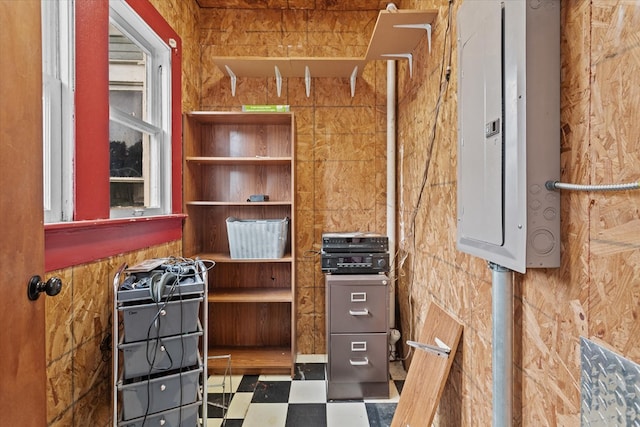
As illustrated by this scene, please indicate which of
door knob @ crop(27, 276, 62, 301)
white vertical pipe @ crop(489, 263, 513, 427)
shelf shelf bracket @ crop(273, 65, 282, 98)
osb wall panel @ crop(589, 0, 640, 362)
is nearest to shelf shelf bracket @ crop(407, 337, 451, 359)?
white vertical pipe @ crop(489, 263, 513, 427)

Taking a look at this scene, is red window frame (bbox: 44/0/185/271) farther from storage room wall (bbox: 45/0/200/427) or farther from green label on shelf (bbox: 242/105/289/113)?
green label on shelf (bbox: 242/105/289/113)

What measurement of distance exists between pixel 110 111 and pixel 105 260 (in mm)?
790

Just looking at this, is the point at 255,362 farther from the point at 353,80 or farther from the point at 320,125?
the point at 353,80

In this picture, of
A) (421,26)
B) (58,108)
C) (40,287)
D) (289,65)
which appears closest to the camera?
(40,287)

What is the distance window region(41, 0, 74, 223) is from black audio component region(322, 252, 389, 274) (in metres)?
1.54

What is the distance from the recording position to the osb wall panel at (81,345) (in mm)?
1338

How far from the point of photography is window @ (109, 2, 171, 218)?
1.91m

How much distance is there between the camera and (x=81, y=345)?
1502mm

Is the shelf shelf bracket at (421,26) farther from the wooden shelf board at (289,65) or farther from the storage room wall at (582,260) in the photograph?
the storage room wall at (582,260)

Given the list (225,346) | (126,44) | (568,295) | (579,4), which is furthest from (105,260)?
(579,4)

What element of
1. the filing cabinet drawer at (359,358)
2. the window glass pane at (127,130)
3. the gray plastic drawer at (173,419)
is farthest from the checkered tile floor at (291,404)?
the window glass pane at (127,130)

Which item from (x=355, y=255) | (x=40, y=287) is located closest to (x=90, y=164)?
(x=40, y=287)

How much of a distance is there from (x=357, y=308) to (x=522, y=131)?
1.70 meters

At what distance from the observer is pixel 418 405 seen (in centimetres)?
164
